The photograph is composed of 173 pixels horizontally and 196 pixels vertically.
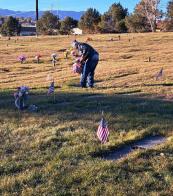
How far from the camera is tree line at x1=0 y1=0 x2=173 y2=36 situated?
74.8 m

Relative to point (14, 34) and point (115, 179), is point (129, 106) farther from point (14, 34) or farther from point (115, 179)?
point (14, 34)

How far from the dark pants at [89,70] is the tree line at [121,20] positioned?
5448 cm

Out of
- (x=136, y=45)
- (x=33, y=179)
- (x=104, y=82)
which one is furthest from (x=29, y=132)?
(x=136, y=45)

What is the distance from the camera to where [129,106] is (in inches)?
527

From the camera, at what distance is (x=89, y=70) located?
18781 mm

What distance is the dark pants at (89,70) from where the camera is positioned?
1845 centimetres

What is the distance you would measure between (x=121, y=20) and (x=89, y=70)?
5967cm

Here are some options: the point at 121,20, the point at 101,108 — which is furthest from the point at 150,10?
the point at 101,108

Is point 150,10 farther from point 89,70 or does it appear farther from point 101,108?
point 101,108

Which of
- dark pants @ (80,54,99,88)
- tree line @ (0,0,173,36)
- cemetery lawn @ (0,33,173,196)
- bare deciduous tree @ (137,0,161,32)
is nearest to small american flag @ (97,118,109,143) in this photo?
cemetery lawn @ (0,33,173,196)

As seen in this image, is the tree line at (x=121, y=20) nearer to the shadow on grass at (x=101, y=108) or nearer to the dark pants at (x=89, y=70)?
the dark pants at (x=89, y=70)

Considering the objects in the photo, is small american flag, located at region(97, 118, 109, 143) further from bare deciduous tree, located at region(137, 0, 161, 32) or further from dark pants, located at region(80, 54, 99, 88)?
bare deciduous tree, located at region(137, 0, 161, 32)

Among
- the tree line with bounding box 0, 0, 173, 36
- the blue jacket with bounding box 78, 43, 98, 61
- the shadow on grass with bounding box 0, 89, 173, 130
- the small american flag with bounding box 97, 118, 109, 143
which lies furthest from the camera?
the tree line with bounding box 0, 0, 173, 36

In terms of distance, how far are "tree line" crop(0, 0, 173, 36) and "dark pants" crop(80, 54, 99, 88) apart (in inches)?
2145
